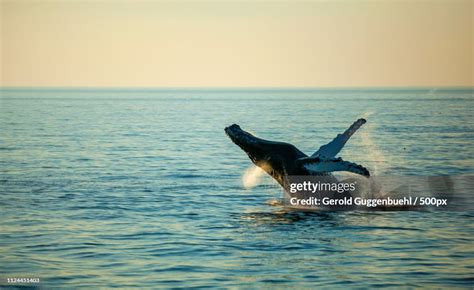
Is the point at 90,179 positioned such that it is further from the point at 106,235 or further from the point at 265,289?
the point at 265,289

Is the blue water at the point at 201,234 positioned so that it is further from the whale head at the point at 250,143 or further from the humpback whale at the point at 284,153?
the whale head at the point at 250,143

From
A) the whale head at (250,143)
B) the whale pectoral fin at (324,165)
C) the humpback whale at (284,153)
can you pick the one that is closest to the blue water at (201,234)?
the humpback whale at (284,153)

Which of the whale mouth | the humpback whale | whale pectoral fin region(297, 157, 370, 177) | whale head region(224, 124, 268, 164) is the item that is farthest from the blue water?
the whale mouth

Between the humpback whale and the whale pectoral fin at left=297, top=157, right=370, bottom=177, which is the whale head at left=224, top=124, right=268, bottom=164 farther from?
the whale pectoral fin at left=297, top=157, right=370, bottom=177

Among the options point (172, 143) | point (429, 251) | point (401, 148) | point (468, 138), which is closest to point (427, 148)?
point (401, 148)

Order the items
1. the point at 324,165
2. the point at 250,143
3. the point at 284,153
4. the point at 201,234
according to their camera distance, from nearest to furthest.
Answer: the point at 201,234 → the point at 324,165 → the point at 284,153 → the point at 250,143

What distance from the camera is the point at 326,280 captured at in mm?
14578

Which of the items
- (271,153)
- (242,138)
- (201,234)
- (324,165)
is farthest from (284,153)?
(201,234)

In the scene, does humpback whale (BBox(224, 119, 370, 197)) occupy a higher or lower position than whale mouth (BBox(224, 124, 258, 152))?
lower

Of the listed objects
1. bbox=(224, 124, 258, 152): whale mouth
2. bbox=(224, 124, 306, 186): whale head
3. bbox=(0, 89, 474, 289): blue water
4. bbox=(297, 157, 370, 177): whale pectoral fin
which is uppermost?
bbox=(224, 124, 258, 152): whale mouth

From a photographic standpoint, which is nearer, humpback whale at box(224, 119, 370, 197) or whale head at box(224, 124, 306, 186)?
humpback whale at box(224, 119, 370, 197)

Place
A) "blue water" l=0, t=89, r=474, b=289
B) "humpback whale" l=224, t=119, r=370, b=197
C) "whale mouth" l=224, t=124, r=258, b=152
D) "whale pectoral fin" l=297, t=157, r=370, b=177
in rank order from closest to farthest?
"blue water" l=0, t=89, r=474, b=289
"whale pectoral fin" l=297, t=157, r=370, b=177
"humpback whale" l=224, t=119, r=370, b=197
"whale mouth" l=224, t=124, r=258, b=152

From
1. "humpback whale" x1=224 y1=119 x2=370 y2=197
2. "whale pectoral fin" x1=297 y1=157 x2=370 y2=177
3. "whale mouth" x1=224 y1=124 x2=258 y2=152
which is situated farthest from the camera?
"whale mouth" x1=224 y1=124 x2=258 y2=152

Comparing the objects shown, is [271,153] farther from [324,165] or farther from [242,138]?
[324,165]
